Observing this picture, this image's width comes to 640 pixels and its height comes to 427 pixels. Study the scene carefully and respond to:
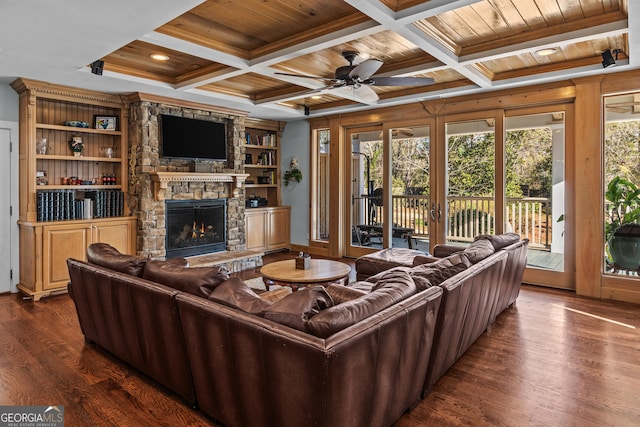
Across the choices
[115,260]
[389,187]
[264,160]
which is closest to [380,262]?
[389,187]

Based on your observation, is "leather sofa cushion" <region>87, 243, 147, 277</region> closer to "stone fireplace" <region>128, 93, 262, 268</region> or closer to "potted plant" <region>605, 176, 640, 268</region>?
"stone fireplace" <region>128, 93, 262, 268</region>

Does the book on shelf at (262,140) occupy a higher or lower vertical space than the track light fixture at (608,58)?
lower

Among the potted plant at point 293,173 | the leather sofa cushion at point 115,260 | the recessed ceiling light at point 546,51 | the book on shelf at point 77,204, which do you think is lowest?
the leather sofa cushion at point 115,260

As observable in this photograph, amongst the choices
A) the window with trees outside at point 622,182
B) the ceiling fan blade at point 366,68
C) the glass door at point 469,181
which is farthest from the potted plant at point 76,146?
the window with trees outside at point 622,182

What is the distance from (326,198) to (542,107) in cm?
385

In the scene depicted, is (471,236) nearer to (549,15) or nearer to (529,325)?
(529,325)

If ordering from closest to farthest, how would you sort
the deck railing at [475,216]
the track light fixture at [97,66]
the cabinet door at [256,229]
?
1. the track light fixture at [97,66]
2. the deck railing at [475,216]
3. the cabinet door at [256,229]

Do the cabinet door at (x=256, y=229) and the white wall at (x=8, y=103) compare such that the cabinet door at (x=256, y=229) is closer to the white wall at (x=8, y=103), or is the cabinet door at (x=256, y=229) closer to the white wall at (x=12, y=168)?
the white wall at (x=12, y=168)

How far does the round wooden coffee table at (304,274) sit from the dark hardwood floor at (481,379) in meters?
1.38

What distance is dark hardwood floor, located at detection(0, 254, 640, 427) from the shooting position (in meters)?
2.28

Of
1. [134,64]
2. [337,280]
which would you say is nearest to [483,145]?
[337,280]

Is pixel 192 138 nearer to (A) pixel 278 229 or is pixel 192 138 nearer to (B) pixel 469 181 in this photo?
(A) pixel 278 229

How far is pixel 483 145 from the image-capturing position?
221 inches

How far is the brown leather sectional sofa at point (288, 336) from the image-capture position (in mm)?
1672
